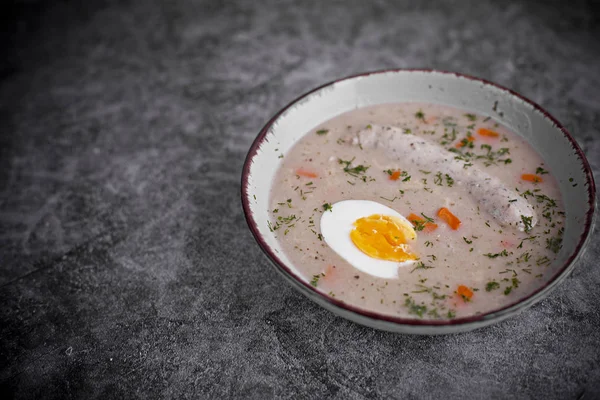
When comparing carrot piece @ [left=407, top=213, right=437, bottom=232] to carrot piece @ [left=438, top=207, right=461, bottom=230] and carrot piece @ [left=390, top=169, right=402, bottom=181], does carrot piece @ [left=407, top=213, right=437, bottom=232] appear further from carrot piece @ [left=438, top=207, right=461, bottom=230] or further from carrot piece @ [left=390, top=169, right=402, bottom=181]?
carrot piece @ [left=390, top=169, right=402, bottom=181]

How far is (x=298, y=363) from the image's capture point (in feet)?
6.49

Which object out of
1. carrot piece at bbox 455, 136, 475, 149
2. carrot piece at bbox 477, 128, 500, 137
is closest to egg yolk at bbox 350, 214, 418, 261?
carrot piece at bbox 455, 136, 475, 149

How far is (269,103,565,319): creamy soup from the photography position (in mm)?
1854

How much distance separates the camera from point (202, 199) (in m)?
2.71

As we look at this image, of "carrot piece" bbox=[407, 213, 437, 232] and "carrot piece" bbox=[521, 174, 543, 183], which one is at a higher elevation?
"carrot piece" bbox=[521, 174, 543, 183]

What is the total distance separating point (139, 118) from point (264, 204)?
1.49 m

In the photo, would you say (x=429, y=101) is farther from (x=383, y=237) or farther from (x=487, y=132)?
(x=383, y=237)

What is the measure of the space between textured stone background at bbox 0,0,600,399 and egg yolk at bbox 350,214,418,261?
34cm

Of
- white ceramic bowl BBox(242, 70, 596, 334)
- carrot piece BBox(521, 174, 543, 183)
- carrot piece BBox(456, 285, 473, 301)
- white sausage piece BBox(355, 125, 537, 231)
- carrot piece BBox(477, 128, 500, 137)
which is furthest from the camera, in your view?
carrot piece BBox(477, 128, 500, 137)

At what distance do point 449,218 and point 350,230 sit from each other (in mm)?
403

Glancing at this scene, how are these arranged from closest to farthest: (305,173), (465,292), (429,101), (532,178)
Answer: (465,292), (532,178), (305,173), (429,101)

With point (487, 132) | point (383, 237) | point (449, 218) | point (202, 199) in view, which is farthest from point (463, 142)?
point (202, 199)

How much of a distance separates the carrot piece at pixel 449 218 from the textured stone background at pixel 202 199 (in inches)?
16.8

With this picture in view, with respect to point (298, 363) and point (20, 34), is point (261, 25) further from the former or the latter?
point (298, 363)
